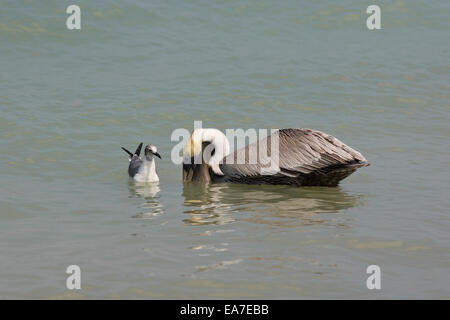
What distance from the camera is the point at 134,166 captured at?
830cm

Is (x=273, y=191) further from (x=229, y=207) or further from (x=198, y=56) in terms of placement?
(x=198, y=56)

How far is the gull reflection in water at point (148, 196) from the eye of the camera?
22.5 ft

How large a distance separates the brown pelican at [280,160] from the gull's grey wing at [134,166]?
0.48 m

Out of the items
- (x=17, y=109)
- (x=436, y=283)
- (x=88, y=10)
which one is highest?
(x=88, y=10)

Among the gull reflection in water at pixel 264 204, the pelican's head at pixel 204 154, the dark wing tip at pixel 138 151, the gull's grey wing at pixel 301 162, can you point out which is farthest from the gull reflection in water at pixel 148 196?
the gull's grey wing at pixel 301 162

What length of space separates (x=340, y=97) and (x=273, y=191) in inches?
157

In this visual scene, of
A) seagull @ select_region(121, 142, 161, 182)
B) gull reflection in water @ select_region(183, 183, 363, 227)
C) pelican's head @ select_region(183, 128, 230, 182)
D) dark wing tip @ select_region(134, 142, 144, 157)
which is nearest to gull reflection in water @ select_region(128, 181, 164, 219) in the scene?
seagull @ select_region(121, 142, 161, 182)

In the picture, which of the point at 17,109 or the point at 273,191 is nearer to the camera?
the point at 273,191

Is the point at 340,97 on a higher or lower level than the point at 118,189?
higher

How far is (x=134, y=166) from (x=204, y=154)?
75 centimetres

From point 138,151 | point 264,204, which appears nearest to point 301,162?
point 264,204

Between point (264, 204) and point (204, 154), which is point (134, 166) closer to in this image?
point (204, 154)

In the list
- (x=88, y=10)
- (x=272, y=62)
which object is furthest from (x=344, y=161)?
(x=88, y=10)

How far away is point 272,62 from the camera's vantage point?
12844 mm
